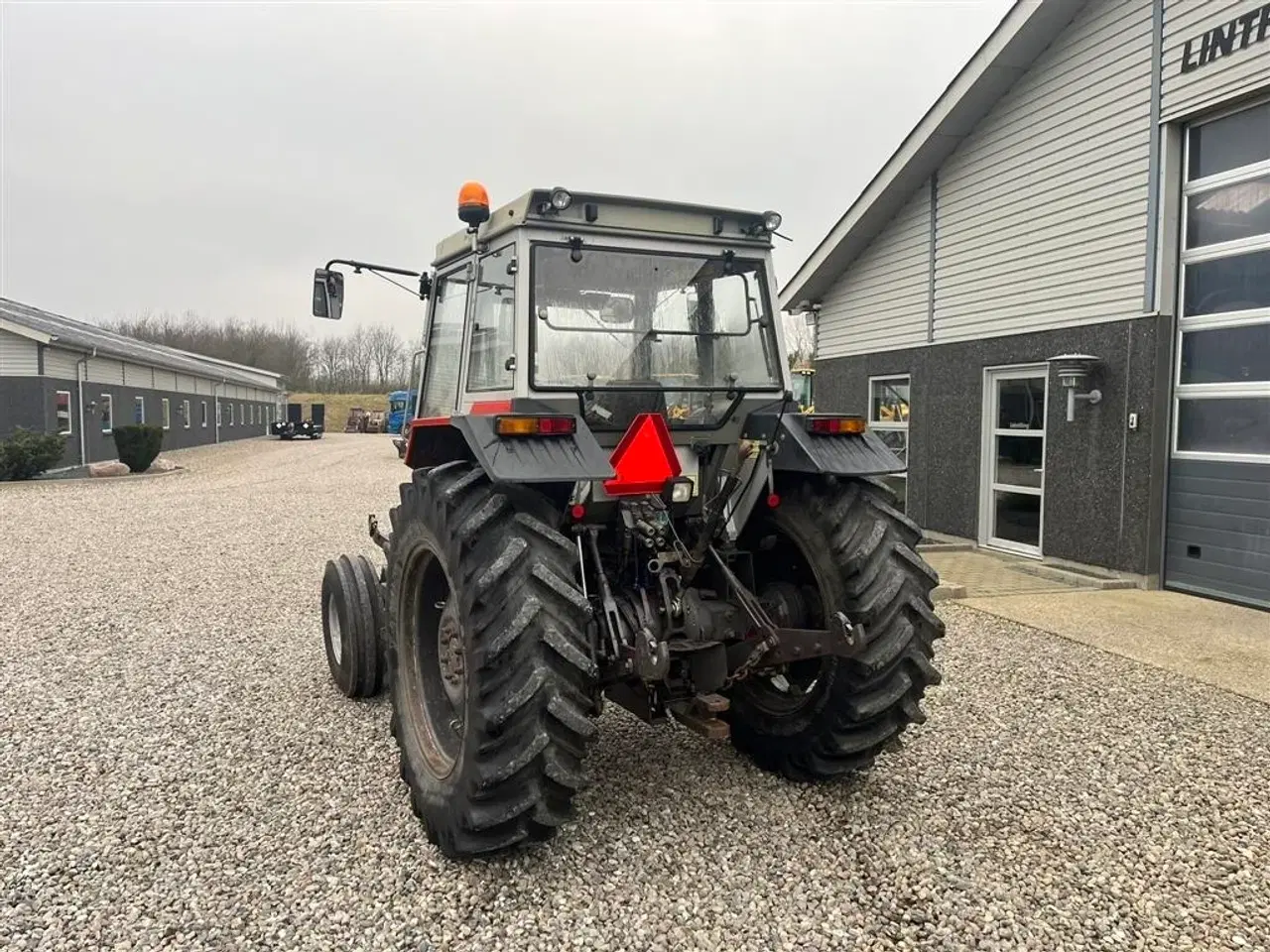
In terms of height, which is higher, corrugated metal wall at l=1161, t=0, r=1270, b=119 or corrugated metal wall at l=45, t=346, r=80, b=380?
corrugated metal wall at l=1161, t=0, r=1270, b=119

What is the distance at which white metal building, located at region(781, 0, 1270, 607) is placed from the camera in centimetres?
720

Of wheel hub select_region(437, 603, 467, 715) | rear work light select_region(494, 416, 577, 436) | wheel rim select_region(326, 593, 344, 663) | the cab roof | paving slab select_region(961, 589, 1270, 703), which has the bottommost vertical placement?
paving slab select_region(961, 589, 1270, 703)

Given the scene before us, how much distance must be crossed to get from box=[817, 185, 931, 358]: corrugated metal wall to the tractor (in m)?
7.55

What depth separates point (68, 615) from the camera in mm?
7102

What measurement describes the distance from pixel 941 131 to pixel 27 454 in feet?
62.9

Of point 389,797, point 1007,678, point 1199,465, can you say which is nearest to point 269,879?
point 389,797

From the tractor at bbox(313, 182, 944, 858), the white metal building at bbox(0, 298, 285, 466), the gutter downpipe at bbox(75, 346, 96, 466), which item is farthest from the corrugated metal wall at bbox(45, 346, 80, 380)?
the tractor at bbox(313, 182, 944, 858)

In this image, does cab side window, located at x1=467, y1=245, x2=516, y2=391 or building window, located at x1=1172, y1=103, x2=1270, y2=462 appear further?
building window, located at x1=1172, y1=103, x2=1270, y2=462

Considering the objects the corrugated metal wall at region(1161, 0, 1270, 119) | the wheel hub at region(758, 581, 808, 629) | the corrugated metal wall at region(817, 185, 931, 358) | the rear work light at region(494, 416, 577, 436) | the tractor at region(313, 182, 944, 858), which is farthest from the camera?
the corrugated metal wall at region(817, 185, 931, 358)

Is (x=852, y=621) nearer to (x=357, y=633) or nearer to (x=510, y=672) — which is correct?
(x=510, y=672)

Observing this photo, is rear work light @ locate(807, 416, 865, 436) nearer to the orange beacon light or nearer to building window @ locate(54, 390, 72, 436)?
the orange beacon light

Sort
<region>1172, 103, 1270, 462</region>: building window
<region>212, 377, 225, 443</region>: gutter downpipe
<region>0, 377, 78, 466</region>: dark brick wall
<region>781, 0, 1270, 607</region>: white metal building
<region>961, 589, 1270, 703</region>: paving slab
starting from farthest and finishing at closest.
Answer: <region>212, 377, 225, 443</region>: gutter downpipe < <region>0, 377, 78, 466</region>: dark brick wall < <region>781, 0, 1270, 607</region>: white metal building < <region>1172, 103, 1270, 462</region>: building window < <region>961, 589, 1270, 703</region>: paving slab

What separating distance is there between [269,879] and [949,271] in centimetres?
963

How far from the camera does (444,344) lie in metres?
4.51
